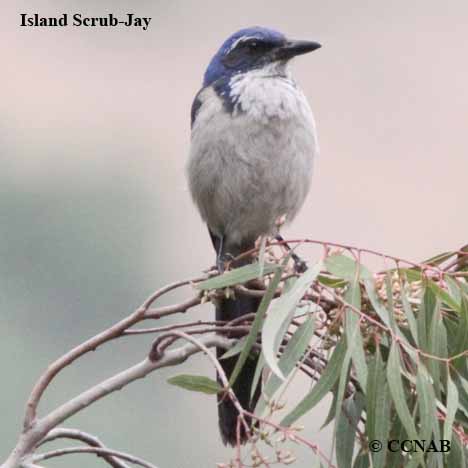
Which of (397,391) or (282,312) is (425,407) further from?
(282,312)

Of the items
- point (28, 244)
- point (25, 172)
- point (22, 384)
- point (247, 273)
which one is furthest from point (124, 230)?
point (247, 273)

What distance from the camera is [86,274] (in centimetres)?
1510

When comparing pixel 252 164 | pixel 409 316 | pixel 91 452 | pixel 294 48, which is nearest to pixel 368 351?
pixel 409 316

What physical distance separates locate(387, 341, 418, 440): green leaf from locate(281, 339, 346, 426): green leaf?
0.43 ft

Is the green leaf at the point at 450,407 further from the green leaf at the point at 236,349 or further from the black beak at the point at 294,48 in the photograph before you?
the black beak at the point at 294,48

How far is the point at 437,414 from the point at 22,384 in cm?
861

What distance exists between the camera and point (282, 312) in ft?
11.9

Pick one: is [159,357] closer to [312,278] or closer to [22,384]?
[312,278]

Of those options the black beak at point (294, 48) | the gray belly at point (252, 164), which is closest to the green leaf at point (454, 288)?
the gray belly at point (252, 164)

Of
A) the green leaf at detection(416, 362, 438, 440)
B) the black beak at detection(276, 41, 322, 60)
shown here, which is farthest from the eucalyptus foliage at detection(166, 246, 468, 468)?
the black beak at detection(276, 41, 322, 60)

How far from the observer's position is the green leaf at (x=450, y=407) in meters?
3.45

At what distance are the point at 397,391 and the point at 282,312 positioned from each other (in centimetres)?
36

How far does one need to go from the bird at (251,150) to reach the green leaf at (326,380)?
4.48 ft

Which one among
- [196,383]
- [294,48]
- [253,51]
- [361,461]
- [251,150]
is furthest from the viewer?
[253,51]
